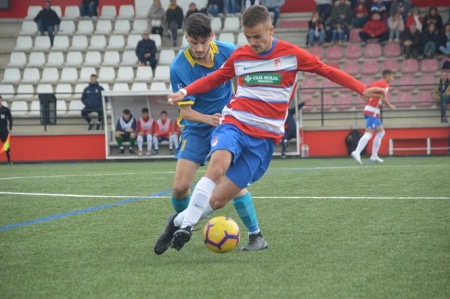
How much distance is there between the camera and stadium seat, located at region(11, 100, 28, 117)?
937 inches

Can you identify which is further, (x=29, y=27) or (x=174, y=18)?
(x=29, y=27)

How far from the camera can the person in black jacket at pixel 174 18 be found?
25219 mm

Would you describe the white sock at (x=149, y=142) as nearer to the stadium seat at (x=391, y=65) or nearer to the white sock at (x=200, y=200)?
the stadium seat at (x=391, y=65)

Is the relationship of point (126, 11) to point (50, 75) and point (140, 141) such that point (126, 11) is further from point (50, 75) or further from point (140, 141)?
point (140, 141)

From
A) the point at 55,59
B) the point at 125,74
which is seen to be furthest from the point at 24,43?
the point at 125,74

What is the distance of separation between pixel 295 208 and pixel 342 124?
13.8 meters

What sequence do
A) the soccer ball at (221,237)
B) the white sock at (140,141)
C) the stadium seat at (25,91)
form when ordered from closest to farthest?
1. the soccer ball at (221,237)
2. the white sock at (140,141)
3. the stadium seat at (25,91)

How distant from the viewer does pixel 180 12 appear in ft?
82.9

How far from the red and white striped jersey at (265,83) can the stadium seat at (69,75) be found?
744 inches

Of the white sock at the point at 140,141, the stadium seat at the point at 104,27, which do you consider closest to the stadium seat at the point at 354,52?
the white sock at the point at 140,141

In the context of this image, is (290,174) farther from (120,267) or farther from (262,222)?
(120,267)

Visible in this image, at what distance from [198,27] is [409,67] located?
58.7ft

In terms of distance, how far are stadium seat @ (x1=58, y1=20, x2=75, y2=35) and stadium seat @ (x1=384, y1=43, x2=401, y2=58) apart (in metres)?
9.91

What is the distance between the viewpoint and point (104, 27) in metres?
26.1
